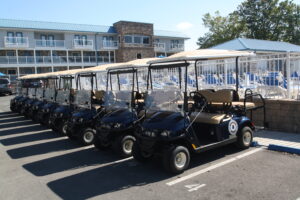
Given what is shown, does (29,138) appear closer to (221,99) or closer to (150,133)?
(150,133)

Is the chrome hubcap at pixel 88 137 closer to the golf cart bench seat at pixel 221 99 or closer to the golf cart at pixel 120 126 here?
the golf cart at pixel 120 126

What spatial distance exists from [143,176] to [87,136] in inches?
103

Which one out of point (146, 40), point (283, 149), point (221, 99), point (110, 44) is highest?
point (146, 40)

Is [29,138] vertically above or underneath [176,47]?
underneath

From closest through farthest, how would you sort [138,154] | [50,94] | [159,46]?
[138,154] < [50,94] < [159,46]

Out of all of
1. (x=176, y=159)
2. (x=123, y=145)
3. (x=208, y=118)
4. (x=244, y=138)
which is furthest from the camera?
(x=244, y=138)

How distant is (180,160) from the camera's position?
441 centimetres

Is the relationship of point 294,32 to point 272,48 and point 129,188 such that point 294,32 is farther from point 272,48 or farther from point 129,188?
point 129,188

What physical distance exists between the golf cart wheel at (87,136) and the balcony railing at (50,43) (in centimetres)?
2974

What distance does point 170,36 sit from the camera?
41844 mm

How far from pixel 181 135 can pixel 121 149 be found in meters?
1.48

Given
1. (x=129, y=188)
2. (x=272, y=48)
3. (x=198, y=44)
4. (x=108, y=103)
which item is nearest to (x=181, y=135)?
(x=129, y=188)

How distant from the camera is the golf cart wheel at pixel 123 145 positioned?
5.29 meters

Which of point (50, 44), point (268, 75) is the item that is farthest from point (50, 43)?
point (268, 75)
